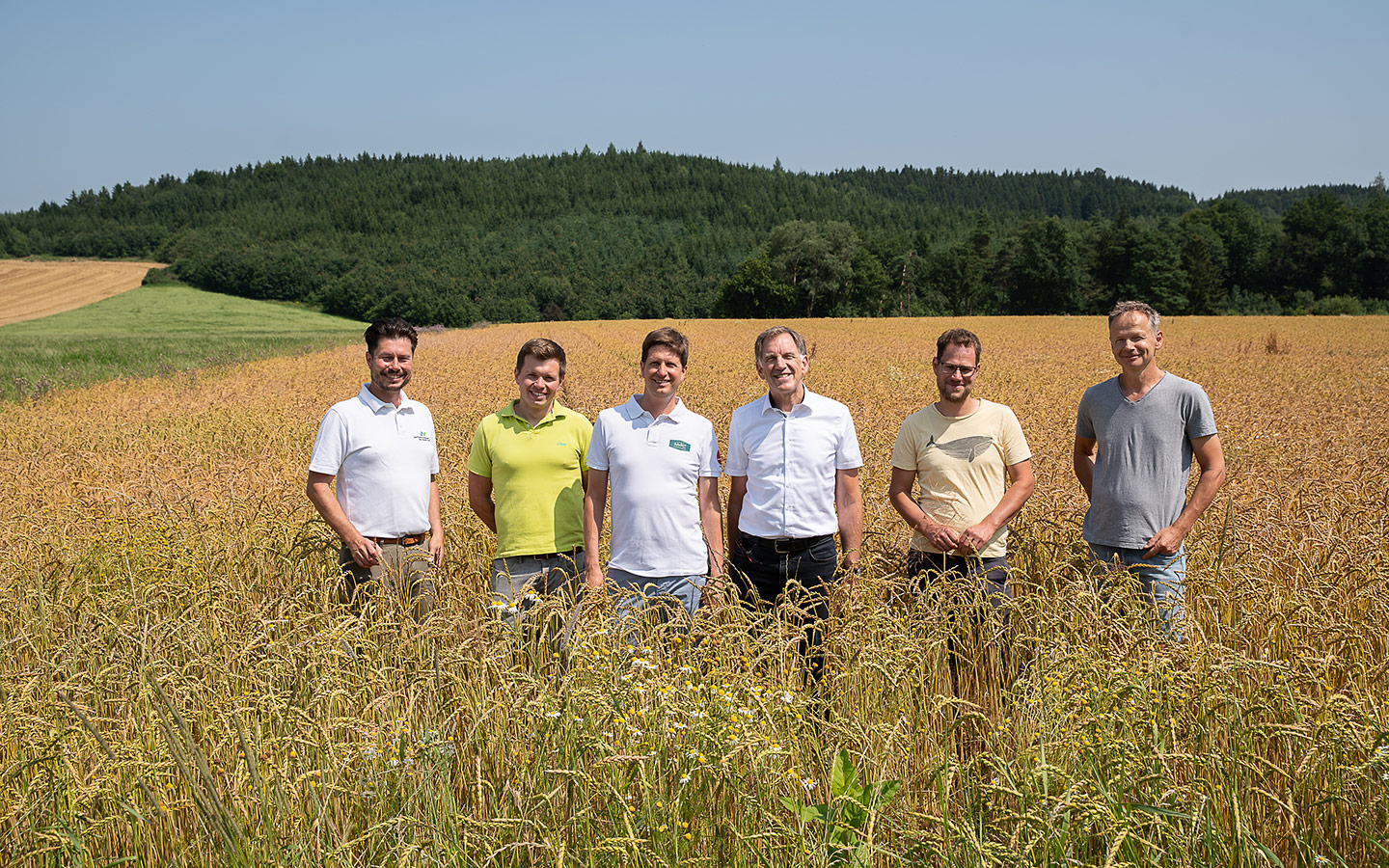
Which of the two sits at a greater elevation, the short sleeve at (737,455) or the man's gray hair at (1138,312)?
the man's gray hair at (1138,312)

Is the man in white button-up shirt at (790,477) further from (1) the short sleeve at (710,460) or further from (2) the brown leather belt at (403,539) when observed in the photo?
(2) the brown leather belt at (403,539)

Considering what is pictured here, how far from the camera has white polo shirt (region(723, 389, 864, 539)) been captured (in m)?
4.09

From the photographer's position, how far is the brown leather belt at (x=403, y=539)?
440 centimetres

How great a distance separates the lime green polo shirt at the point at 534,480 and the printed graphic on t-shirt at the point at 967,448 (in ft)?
6.16

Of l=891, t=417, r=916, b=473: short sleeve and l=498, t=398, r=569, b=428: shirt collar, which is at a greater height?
l=498, t=398, r=569, b=428: shirt collar

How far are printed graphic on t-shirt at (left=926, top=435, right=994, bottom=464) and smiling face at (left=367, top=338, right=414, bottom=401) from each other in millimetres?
2879

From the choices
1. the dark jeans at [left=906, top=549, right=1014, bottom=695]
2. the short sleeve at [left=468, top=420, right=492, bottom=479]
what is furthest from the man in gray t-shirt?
the short sleeve at [left=468, top=420, right=492, bottom=479]

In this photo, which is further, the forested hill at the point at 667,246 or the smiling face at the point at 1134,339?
the forested hill at the point at 667,246

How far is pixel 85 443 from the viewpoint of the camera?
33.2 ft

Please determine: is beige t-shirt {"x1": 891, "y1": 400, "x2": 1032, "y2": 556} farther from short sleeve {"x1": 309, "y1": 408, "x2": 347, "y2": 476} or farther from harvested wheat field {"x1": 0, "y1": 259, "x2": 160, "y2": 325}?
harvested wheat field {"x1": 0, "y1": 259, "x2": 160, "y2": 325}

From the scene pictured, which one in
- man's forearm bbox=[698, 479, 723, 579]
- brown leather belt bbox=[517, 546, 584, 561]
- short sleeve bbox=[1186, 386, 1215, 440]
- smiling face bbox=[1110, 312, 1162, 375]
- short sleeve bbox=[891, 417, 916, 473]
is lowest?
brown leather belt bbox=[517, 546, 584, 561]

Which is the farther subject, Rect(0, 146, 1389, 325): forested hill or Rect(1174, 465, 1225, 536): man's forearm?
Rect(0, 146, 1389, 325): forested hill

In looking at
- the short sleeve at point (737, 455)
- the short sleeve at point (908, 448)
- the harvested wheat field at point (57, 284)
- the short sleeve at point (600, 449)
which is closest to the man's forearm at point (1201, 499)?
the short sleeve at point (908, 448)

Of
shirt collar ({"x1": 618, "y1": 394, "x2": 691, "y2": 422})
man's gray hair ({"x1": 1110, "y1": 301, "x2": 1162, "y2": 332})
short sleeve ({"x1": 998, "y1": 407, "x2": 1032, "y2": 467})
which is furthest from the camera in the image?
short sleeve ({"x1": 998, "y1": 407, "x2": 1032, "y2": 467})
